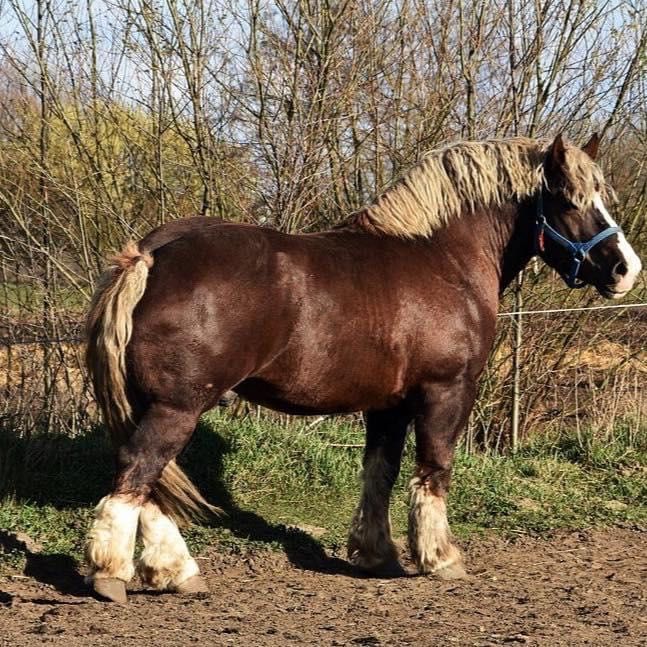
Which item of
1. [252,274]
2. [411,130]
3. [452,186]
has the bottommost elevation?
[252,274]

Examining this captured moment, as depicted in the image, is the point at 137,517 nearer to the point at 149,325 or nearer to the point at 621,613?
the point at 149,325

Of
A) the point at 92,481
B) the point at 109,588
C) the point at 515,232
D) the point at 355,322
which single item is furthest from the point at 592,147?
the point at 92,481

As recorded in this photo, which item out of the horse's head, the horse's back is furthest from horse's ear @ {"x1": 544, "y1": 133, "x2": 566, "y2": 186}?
the horse's back

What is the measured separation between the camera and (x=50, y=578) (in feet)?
15.3

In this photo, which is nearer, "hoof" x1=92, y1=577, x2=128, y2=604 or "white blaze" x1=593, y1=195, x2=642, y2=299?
"hoof" x1=92, y1=577, x2=128, y2=604

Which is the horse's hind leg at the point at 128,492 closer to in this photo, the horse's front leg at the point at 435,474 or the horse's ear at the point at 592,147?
the horse's front leg at the point at 435,474

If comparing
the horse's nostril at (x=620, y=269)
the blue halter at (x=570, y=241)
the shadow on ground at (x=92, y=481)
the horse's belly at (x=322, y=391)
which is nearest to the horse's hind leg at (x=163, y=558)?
the shadow on ground at (x=92, y=481)

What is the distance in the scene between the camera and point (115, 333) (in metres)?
4.14

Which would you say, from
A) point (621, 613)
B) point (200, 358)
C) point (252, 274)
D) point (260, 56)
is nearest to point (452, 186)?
point (252, 274)

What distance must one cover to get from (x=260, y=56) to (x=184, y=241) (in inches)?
128

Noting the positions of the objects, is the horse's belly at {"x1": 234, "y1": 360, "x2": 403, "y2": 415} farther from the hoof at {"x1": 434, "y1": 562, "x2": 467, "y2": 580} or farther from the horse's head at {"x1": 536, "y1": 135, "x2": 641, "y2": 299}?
the horse's head at {"x1": 536, "y1": 135, "x2": 641, "y2": 299}

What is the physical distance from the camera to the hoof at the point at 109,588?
4.19 meters

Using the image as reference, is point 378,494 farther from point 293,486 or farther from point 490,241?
point 490,241

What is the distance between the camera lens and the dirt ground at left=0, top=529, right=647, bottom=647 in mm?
3793
